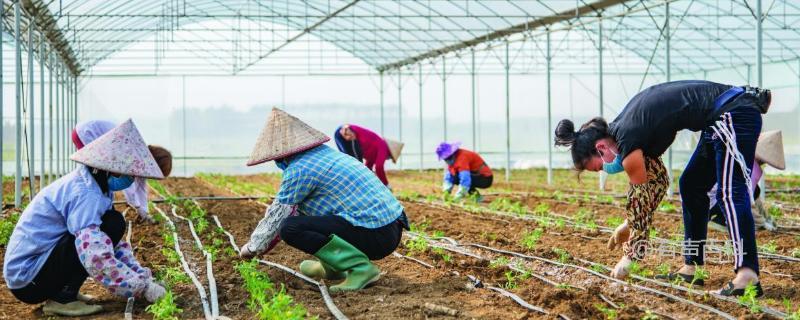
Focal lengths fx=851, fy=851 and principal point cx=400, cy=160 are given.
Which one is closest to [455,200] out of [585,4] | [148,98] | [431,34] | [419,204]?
[419,204]

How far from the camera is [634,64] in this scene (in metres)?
27.4

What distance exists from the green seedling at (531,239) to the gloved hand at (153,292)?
9.80 feet

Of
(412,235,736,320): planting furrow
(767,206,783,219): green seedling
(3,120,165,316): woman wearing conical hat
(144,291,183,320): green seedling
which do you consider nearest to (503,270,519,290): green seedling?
(412,235,736,320): planting furrow

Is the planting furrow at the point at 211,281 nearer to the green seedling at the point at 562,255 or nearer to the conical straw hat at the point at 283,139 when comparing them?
the conical straw hat at the point at 283,139

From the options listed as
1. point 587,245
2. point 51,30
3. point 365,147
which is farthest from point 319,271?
point 51,30

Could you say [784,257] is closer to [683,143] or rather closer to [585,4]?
[585,4]

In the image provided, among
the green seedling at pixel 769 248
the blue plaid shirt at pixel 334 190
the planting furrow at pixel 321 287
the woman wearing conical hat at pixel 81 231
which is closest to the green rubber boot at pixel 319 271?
the planting furrow at pixel 321 287

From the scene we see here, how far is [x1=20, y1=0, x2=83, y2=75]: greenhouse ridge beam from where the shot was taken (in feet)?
42.5

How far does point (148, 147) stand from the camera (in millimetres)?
4625

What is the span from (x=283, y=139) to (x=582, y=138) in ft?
5.18

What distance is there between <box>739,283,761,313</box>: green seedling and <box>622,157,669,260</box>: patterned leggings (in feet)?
2.17

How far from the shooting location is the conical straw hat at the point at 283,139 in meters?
4.55

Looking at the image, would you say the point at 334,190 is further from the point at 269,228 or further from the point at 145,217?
the point at 145,217

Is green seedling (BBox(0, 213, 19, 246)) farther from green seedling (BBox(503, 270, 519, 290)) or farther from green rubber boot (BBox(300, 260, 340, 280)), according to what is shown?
green seedling (BBox(503, 270, 519, 290))
